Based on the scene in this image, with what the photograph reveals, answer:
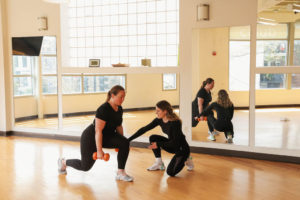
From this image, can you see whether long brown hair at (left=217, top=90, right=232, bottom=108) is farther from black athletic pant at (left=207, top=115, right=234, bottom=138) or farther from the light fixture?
the light fixture

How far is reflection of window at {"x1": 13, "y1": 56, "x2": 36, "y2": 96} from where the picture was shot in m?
6.39

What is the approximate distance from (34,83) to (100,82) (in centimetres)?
160

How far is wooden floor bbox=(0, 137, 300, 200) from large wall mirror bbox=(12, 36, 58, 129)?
1673 millimetres

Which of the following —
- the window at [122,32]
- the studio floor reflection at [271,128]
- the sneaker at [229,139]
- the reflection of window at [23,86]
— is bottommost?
the sneaker at [229,139]

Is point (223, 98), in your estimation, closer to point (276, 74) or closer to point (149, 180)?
point (276, 74)

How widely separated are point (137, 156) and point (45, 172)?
1.34m

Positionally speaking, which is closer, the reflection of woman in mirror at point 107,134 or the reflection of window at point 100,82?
the reflection of woman in mirror at point 107,134

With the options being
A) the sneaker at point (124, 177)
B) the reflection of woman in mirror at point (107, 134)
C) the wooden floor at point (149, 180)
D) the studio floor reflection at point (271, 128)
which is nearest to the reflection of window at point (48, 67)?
the wooden floor at point (149, 180)

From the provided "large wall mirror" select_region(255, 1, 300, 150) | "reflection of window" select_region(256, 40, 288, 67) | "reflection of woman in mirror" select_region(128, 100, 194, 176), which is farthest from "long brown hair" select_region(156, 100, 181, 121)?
"reflection of window" select_region(256, 40, 288, 67)

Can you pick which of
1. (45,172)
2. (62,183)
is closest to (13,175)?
(45,172)

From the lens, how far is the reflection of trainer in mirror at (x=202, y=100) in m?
4.82

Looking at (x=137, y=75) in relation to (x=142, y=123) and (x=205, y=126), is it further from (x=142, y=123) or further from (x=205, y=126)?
(x=205, y=126)

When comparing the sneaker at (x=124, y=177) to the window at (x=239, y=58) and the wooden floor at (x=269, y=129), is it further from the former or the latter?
the window at (x=239, y=58)

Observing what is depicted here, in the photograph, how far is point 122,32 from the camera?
18.6 feet
